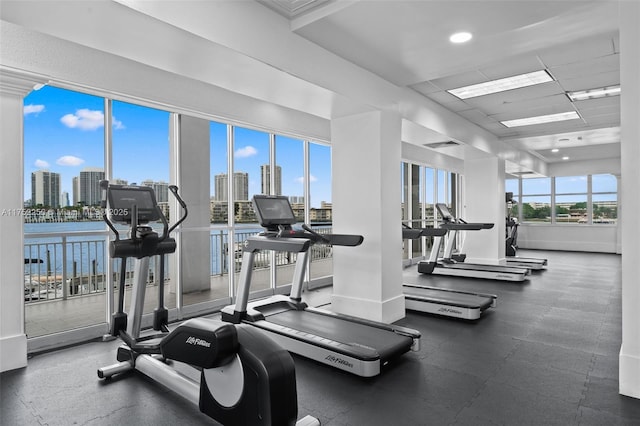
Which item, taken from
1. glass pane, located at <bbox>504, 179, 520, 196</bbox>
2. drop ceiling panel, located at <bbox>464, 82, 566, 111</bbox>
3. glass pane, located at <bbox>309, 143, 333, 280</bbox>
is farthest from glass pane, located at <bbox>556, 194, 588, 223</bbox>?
glass pane, located at <bbox>309, 143, 333, 280</bbox>

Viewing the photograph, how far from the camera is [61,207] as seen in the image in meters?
3.96

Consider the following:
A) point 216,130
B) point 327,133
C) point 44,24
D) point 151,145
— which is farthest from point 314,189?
point 44,24

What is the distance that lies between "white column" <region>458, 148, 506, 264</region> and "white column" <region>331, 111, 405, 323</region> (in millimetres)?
4565

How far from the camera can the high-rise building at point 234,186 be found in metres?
5.49

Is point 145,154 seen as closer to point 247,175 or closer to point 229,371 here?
point 247,175

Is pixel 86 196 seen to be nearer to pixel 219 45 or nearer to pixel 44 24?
pixel 44 24

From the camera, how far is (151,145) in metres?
5.26

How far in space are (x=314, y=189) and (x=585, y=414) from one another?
5.08 metres

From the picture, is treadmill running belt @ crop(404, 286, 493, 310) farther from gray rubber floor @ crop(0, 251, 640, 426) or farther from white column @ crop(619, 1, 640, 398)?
white column @ crop(619, 1, 640, 398)

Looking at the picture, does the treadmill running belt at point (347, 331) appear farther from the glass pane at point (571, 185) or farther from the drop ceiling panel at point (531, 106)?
the glass pane at point (571, 185)

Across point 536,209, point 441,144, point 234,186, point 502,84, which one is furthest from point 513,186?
point 234,186

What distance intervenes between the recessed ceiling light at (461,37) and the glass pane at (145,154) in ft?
11.6

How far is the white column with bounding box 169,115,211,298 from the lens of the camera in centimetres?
480

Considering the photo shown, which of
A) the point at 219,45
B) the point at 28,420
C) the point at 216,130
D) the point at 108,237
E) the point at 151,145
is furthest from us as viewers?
the point at 216,130
